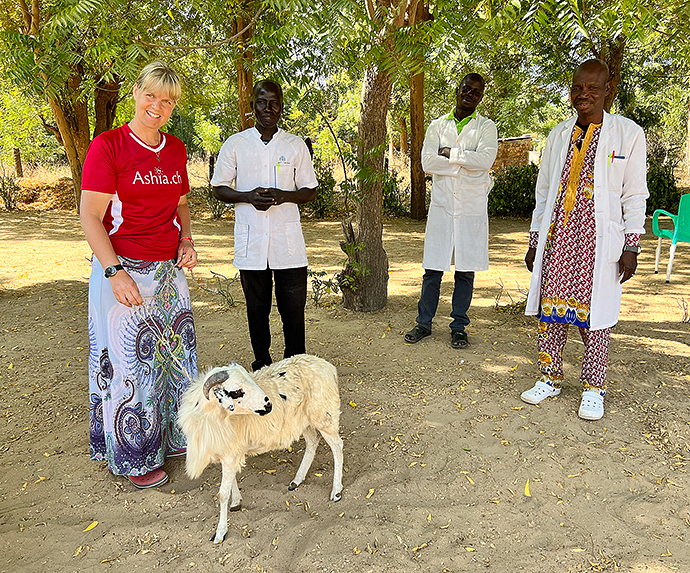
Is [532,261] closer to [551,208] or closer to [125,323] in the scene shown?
[551,208]

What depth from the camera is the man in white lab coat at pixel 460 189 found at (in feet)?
16.2

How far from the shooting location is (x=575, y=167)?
3.80 metres

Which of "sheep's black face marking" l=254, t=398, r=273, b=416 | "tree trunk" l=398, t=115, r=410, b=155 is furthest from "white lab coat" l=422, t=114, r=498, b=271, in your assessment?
"tree trunk" l=398, t=115, r=410, b=155

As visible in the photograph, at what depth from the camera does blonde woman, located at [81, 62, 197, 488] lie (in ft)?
9.27

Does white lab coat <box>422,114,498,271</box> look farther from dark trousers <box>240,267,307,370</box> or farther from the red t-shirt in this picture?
the red t-shirt

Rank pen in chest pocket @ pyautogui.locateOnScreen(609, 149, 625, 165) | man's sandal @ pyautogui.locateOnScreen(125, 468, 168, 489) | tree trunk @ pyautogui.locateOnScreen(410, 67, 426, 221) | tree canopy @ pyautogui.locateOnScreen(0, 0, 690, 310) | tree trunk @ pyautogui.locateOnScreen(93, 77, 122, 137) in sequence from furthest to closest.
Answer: tree trunk @ pyautogui.locateOnScreen(93, 77, 122, 137) < tree trunk @ pyautogui.locateOnScreen(410, 67, 426, 221) < tree canopy @ pyautogui.locateOnScreen(0, 0, 690, 310) < pen in chest pocket @ pyautogui.locateOnScreen(609, 149, 625, 165) < man's sandal @ pyautogui.locateOnScreen(125, 468, 168, 489)

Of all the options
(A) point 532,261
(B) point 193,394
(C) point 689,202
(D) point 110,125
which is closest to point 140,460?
(B) point 193,394

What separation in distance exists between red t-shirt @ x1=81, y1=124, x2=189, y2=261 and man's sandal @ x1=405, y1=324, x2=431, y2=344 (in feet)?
9.38

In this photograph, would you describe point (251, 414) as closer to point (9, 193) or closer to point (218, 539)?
point (218, 539)

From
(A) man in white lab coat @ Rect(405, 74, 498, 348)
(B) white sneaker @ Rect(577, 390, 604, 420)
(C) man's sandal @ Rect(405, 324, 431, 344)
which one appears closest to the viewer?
(B) white sneaker @ Rect(577, 390, 604, 420)

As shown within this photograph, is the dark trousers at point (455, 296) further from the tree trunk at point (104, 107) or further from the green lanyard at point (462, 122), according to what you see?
the tree trunk at point (104, 107)

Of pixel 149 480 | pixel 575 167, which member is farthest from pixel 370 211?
pixel 149 480

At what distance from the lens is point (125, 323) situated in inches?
119

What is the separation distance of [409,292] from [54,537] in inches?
209
